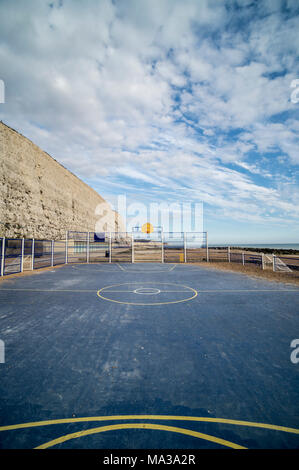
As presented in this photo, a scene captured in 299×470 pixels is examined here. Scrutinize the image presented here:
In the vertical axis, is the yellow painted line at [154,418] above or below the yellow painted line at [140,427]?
below

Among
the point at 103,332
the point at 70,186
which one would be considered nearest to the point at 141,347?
the point at 103,332

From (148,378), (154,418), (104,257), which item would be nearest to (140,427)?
(154,418)

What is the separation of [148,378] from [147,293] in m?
5.17

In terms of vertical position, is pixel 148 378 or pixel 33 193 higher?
pixel 33 193

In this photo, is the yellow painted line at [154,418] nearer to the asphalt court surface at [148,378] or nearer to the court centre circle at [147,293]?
the asphalt court surface at [148,378]

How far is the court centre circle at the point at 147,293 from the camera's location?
714cm

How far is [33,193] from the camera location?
29.8 metres

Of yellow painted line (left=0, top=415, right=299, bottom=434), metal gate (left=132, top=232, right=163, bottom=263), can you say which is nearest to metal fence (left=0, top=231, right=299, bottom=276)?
metal gate (left=132, top=232, right=163, bottom=263)

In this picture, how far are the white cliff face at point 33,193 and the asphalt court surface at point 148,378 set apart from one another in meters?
23.3

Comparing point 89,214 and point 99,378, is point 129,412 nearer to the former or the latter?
point 99,378

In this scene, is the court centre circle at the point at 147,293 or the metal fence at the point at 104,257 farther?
the metal fence at the point at 104,257

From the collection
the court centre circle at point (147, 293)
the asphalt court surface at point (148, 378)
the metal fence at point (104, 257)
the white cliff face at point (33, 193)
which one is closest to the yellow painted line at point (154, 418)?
the asphalt court surface at point (148, 378)

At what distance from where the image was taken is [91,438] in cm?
206

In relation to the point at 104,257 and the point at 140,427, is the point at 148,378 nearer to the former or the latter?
the point at 140,427
